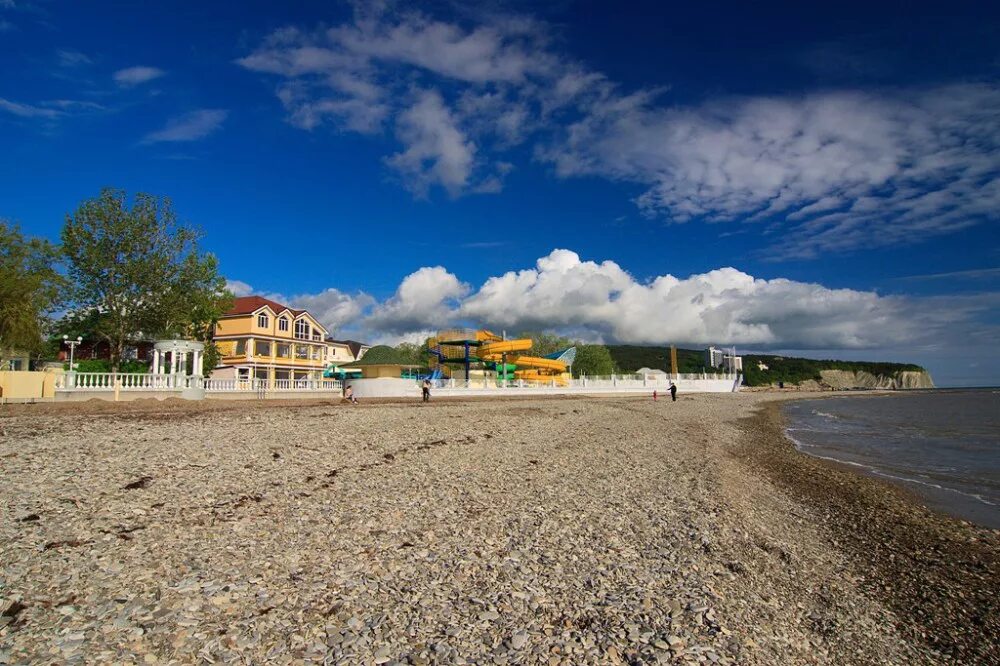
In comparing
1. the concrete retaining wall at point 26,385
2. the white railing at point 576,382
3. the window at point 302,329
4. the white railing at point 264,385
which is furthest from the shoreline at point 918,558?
the window at point 302,329

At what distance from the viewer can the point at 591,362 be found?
363 feet

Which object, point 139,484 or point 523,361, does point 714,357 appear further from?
point 139,484

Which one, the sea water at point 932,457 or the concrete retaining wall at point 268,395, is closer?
the sea water at point 932,457

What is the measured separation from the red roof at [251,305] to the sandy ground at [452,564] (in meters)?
51.5

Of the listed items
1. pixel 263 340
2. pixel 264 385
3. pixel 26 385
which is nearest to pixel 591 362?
pixel 263 340

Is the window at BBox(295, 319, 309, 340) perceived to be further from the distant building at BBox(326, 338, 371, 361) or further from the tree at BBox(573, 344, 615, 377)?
the tree at BBox(573, 344, 615, 377)

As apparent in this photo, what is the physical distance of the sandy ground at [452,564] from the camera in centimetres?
516

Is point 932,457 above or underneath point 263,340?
underneath

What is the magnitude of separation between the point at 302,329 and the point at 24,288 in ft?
123

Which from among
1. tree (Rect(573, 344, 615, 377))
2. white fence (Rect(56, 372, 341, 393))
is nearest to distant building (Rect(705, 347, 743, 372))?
tree (Rect(573, 344, 615, 377))

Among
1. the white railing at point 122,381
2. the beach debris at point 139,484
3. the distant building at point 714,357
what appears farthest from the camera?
the distant building at point 714,357

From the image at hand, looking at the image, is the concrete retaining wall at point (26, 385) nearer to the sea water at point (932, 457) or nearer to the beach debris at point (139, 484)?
the beach debris at point (139, 484)

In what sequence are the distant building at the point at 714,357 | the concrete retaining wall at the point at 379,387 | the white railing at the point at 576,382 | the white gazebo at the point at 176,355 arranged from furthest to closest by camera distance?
the distant building at the point at 714,357
the white railing at the point at 576,382
the concrete retaining wall at the point at 379,387
the white gazebo at the point at 176,355

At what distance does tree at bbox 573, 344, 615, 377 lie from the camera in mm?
109438
